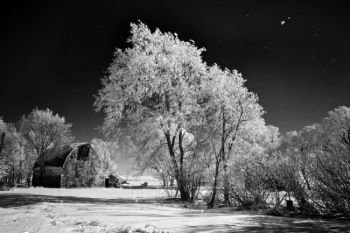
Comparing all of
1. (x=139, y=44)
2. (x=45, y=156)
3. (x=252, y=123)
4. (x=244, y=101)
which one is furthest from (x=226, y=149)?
(x=45, y=156)

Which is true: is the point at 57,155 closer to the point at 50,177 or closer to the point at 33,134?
the point at 50,177

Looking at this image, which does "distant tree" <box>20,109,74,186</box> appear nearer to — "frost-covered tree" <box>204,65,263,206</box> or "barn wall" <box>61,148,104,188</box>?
"barn wall" <box>61,148,104,188</box>

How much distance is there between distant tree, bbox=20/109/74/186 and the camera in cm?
4647

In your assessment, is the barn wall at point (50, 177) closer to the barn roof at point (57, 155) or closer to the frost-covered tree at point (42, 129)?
the barn roof at point (57, 155)

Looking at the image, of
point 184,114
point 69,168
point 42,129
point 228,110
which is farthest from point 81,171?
point 228,110

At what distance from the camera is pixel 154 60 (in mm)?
19438

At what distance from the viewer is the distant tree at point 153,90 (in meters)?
18.2

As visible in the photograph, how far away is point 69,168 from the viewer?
36.6 metres

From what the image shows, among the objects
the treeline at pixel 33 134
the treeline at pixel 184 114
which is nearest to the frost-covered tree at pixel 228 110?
the treeline at pixel 184 114

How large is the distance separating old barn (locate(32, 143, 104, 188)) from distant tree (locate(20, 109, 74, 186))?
28.2 ft

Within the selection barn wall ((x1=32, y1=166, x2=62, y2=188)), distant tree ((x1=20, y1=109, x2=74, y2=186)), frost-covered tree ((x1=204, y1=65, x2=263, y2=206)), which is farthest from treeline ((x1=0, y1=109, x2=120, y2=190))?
frost-covered tree ((x1=204, y1=65, x2=263, y2=206))

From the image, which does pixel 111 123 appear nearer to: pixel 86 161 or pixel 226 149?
pixel 226 149

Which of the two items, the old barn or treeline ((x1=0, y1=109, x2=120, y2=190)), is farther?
treeline ((x1=0, y1=109, x2=120, y2=190))

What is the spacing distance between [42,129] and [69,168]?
46.0 ft
